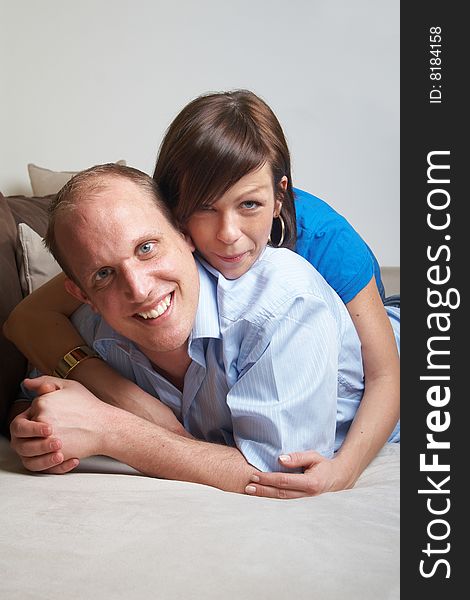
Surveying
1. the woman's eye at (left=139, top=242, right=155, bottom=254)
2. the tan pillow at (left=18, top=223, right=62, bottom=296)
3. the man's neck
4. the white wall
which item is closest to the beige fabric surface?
the man's neck

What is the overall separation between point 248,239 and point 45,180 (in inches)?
63.9

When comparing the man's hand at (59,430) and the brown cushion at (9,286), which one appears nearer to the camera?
the man's hand at (59,430)

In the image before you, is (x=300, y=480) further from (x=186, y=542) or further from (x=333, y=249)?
(x=333, y=249)

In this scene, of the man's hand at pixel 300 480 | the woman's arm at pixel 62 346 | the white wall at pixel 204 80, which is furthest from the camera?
the white wall at pixel 204 80

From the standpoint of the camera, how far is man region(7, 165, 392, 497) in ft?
4.73

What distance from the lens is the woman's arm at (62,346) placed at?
161 cm

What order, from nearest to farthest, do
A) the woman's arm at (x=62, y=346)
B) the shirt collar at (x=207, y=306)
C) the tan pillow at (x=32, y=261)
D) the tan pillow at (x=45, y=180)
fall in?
the shirt collar at (x=207, y=306) < the woman's arm at (x=62, y=346) < the tan pillow at (x=32, y=261) < the tan pillow at (x=45, y=180)

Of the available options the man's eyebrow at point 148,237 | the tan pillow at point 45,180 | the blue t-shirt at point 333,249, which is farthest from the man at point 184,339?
the tan pillow at point 45,180

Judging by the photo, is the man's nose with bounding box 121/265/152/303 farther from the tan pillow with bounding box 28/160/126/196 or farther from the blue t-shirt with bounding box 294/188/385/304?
the tan pillow with bounding box 28/160/126/196

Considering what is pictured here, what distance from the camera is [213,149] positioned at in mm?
1486

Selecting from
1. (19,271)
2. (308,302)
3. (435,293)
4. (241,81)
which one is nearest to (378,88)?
(241,81)

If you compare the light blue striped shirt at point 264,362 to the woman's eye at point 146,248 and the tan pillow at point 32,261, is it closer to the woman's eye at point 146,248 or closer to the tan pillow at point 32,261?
the woman's eye at point 146,248

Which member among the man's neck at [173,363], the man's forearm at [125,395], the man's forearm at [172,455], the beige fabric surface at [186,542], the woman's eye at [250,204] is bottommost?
the beige fabric surface at [186,542]

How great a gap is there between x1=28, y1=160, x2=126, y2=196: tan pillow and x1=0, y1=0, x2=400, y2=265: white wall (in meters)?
0.21
